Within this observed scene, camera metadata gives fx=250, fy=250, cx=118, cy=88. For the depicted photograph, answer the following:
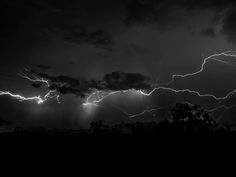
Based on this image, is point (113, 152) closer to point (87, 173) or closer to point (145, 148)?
point (145, 148)

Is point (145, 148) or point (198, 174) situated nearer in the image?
point (198, 174)

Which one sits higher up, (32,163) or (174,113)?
(174,113)

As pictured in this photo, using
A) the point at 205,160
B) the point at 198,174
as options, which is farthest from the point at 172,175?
the point at 205,160

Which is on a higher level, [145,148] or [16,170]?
[145,148]

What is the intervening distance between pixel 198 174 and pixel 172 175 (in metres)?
0.93

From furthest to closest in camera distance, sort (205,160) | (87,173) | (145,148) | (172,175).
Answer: (145,148)
(205,160)
(87,173)
(172,175)

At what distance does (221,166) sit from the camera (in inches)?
379

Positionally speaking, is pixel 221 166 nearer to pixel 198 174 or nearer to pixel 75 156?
pixel 198 174

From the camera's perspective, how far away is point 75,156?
12594 millimetres

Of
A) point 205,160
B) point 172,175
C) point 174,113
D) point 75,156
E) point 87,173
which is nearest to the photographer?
point 172,175

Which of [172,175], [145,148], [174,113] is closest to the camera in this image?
[172,175]

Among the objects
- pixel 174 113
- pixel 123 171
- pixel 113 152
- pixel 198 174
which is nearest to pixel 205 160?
pixel 198 174

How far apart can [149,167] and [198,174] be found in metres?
1.95

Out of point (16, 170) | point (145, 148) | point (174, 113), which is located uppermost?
point (174, 113)
